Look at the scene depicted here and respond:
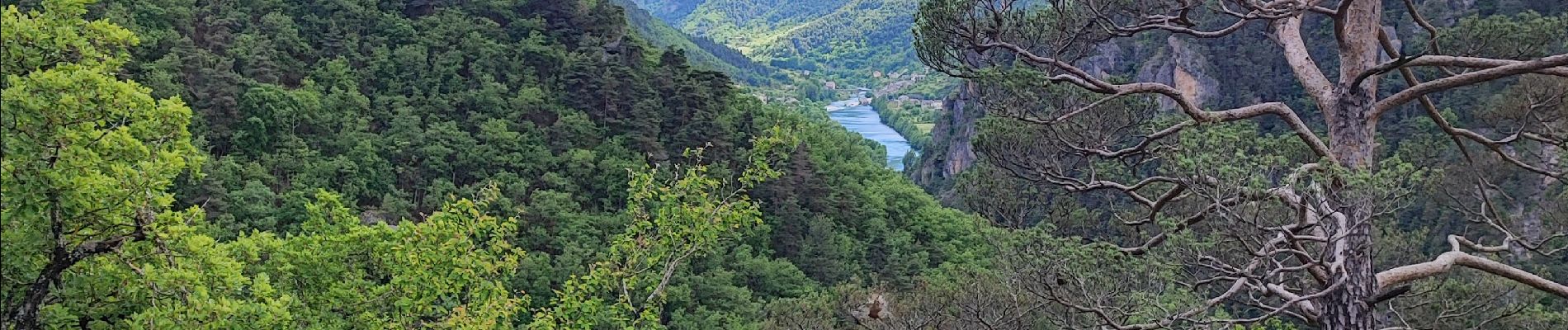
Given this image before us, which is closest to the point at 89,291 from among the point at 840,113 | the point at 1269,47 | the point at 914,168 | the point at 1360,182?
the point at 1360,182

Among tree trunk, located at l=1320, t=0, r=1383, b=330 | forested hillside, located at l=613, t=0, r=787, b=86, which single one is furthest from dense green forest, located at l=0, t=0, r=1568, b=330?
forested hillside, located at l=613, t=0, r=787, b=86

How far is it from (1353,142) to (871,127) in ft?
306

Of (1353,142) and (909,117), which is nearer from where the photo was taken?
(1353,142)

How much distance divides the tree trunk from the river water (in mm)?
69069

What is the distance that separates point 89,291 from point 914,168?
70.9m

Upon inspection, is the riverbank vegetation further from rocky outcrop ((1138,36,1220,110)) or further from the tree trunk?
the tree trunk

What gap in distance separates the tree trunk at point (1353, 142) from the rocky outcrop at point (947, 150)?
178ft

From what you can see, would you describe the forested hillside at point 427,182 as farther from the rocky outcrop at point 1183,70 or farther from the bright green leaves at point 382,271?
the rocky outcrop at point 1183,70

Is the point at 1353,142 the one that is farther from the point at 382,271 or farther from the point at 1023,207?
the point at 382,271

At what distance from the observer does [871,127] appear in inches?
3875

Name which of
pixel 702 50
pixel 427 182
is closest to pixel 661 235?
pixel 427 182

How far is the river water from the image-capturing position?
8457 centimetres

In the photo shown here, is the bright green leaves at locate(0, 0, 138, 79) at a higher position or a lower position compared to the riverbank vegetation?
higher

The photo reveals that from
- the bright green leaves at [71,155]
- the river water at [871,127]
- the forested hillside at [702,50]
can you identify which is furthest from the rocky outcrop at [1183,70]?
the bright green leaves at [71,155]
